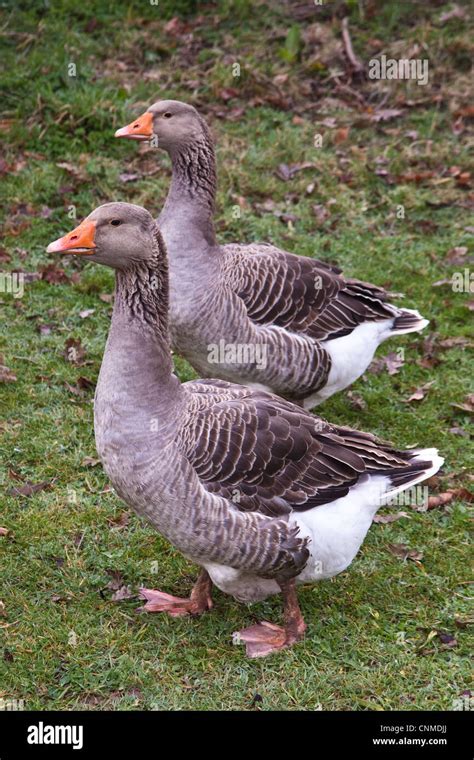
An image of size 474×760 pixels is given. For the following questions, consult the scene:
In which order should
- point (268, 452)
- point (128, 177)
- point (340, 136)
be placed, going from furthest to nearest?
point (340, 136)
point (128, 177)
point (268, 452)

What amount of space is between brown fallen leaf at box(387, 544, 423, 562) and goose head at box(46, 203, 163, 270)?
94.7 inches

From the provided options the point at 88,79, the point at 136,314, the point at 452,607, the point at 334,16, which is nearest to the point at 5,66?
the point at 88,79

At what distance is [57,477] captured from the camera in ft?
20.5

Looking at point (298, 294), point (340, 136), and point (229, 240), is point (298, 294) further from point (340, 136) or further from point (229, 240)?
point (340, 136)

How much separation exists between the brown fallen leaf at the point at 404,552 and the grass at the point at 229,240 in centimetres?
4

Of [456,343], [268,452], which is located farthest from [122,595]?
[456,343]

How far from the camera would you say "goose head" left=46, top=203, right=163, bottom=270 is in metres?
4.72

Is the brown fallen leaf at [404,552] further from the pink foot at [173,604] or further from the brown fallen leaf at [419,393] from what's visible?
the brown fallen leaf at [419,393]

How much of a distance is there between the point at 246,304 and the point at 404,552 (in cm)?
194

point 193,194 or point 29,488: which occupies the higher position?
point 193,194

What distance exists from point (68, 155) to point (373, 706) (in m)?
6.61

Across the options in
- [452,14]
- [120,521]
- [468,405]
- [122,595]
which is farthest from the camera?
[452,14]

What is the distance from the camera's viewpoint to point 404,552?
5.84 m

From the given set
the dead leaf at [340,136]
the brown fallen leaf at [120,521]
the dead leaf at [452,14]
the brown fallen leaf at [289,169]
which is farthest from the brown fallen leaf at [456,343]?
the dead leaf at [452,14]
